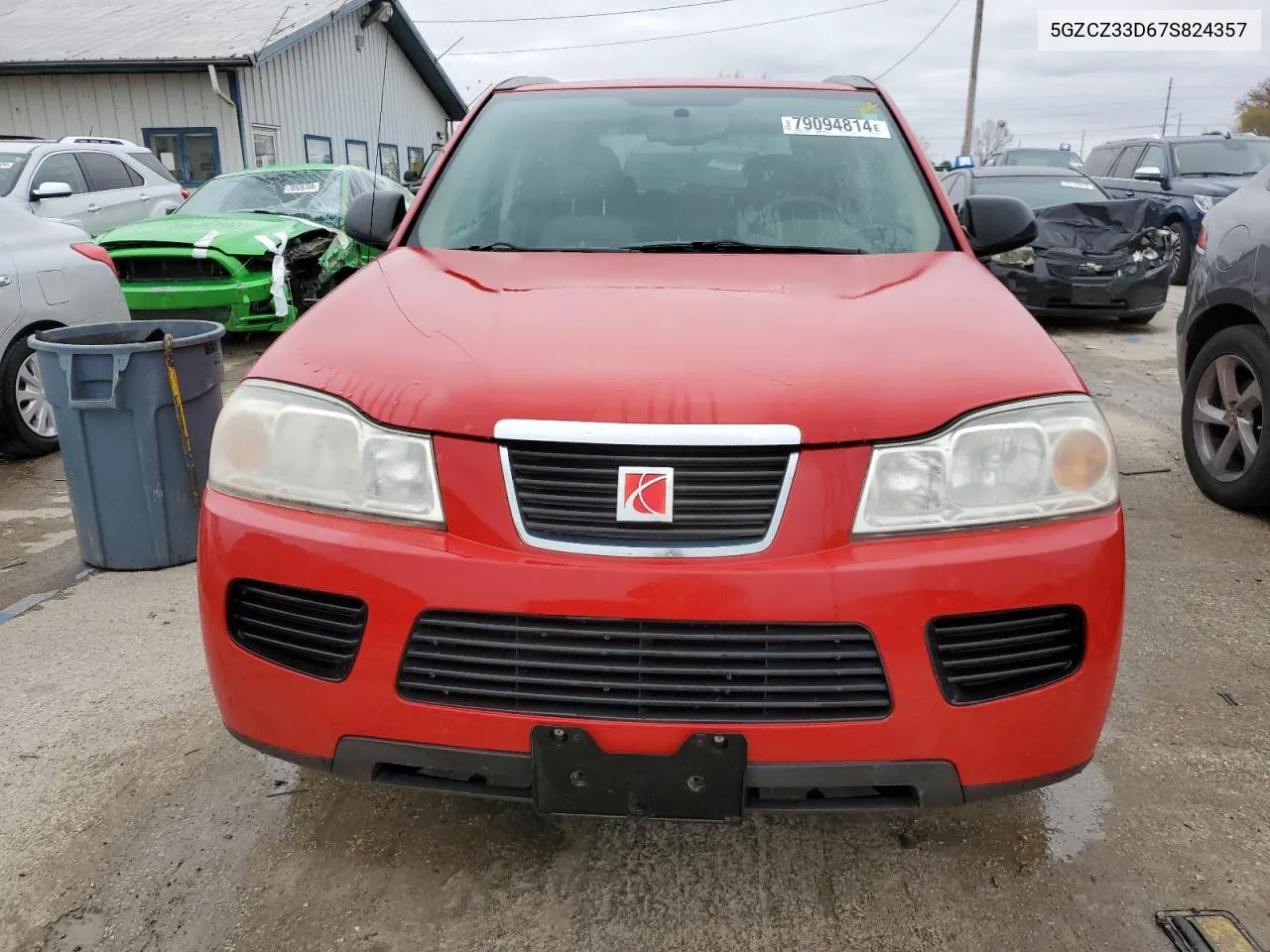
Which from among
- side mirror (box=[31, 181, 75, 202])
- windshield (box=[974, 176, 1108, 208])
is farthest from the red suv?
windshield (box=[974, 176, 1108, 208])

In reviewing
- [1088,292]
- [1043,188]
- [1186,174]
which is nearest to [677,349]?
[1088,292]

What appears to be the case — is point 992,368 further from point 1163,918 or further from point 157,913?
point 157,913

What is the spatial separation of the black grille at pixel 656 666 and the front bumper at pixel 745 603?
22 mm

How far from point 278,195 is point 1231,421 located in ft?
26.2

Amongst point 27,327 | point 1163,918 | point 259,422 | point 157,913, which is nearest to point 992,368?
point 1163,918

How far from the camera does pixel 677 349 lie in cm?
179

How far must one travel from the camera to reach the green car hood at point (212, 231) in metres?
7.35

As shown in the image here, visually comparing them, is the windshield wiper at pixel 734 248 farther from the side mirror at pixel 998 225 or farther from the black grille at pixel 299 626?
the black grille at pixel 299 626

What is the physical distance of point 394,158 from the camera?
2341 centimetres

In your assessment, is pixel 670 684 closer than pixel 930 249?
Yes

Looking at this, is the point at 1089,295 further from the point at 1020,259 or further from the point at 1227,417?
the point at 1227,417

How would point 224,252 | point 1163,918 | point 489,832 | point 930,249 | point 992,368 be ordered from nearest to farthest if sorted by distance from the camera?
1. point 992,368
2. point 1163,918
3. point 489,832
4. point 930,249
5. point 224,252

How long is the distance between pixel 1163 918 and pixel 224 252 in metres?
7.25

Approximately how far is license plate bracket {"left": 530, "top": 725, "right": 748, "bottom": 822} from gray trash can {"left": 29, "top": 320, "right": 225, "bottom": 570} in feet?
8.63
